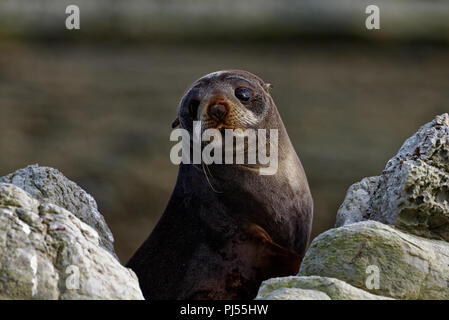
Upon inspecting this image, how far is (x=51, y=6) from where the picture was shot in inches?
1188

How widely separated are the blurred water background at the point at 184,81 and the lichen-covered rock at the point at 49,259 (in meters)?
20.1

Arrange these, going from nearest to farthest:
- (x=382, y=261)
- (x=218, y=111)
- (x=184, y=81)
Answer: (x=382, y=261) < (x=218, y=111) < (x=184, y=81)

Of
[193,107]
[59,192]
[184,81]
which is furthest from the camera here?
[184,81]

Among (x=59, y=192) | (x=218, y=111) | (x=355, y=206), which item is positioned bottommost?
(x=355, y=206)

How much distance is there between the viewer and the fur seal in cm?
562

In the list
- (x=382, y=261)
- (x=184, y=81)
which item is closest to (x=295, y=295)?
(x=382, y=261)

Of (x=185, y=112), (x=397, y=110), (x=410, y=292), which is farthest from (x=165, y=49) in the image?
(x=410, y=292)

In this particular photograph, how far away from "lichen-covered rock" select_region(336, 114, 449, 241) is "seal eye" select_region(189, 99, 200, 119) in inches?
54.3

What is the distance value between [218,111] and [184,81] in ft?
75.4

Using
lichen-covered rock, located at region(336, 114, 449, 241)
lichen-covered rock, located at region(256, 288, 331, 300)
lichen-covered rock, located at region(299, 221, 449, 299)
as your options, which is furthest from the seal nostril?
lichen-covered rock, located at region(256, 288, 331, 300)

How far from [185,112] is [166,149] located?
19586 mm

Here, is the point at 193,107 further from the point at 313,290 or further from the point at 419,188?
the point at 313,290

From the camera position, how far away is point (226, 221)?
590 cm
